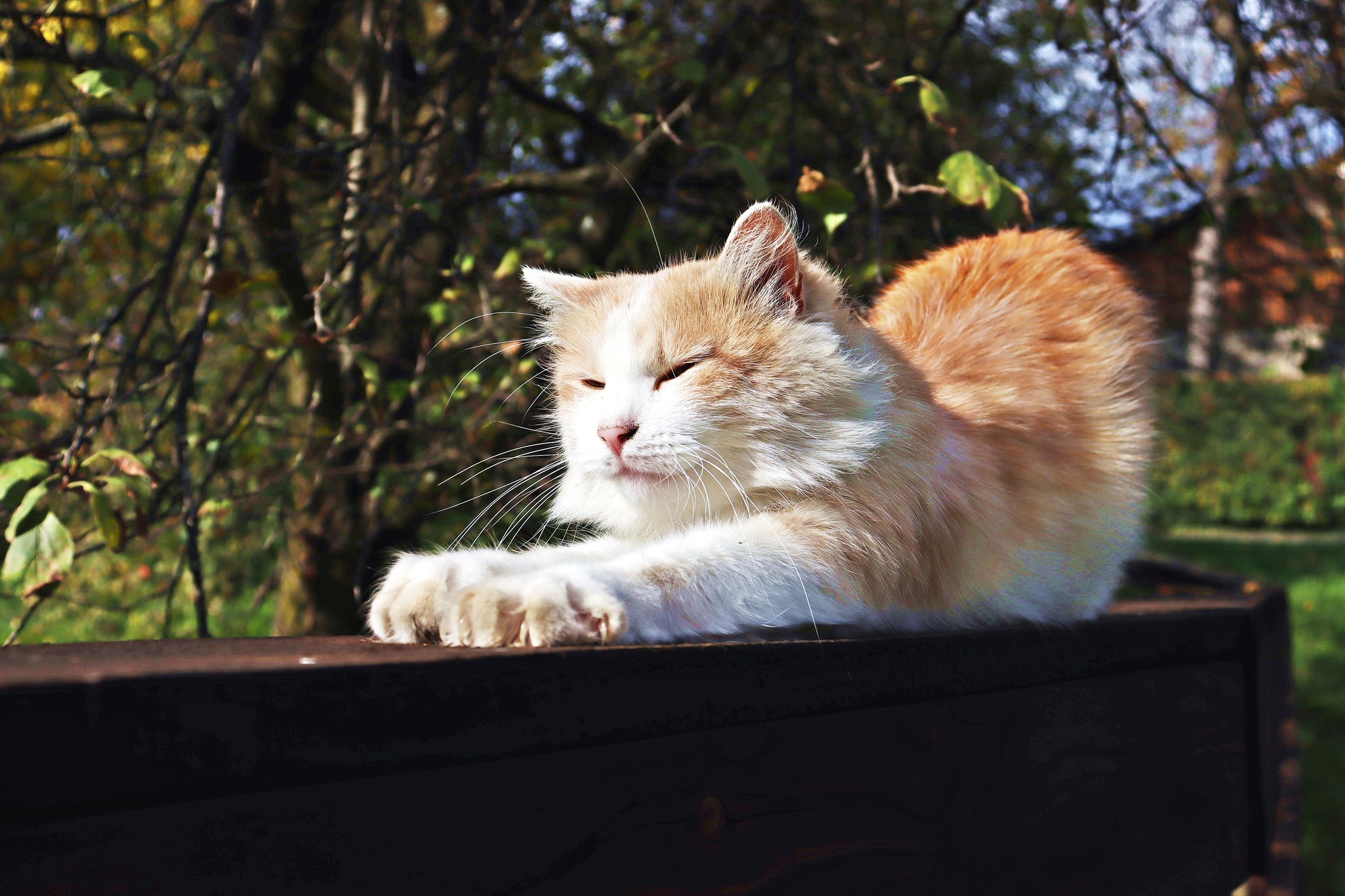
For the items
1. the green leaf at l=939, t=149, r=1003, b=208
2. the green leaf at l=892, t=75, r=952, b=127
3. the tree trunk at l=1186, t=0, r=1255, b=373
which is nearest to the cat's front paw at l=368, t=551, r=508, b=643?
the green leaf at l=939, t=149, r=1003, b=208

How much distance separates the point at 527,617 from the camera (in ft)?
2.78

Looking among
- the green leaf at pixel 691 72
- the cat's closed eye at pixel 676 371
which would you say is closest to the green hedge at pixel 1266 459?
the green leaf at pixel 691 72

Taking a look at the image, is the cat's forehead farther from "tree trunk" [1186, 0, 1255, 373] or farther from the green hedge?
the green hedge

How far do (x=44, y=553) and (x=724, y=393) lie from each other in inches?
44.1

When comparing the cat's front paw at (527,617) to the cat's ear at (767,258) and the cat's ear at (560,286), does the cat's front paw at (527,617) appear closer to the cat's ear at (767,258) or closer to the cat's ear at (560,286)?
the cat's ear at (767,258)

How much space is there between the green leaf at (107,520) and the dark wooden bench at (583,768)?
0.92 metres

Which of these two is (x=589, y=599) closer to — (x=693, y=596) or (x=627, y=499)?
(x=693, y=596)

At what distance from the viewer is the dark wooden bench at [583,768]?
20.6 inches

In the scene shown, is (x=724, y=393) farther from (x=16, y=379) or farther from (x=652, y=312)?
(x=16, y=379)

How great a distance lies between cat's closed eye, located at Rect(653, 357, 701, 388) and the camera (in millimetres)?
1382

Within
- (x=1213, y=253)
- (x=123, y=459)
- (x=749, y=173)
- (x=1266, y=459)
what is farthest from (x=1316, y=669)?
(x=1266, y=459)

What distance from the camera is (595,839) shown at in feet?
2.40

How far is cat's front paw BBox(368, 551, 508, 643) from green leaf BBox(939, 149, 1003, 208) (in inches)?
51.9

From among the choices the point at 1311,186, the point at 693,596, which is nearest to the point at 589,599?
the point at 693,596
